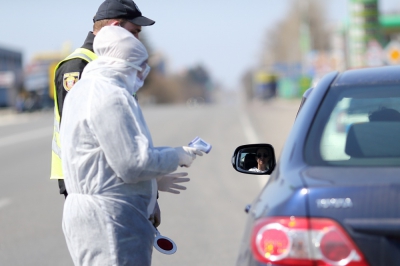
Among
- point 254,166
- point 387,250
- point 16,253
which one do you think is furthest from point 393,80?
point 16,253

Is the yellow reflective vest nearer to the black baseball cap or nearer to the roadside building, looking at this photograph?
the black baseball cap

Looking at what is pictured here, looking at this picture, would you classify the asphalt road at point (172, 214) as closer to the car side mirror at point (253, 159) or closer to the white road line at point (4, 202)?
the white road line at point (4, 202)

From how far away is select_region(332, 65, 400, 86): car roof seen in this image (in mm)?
3432

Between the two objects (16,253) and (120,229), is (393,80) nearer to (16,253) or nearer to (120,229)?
(120,229)

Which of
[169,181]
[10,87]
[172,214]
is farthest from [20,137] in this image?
[10,87]

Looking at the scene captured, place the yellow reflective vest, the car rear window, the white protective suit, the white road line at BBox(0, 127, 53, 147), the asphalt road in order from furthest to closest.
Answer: the white road line at BBox(0, 127, 53, 147) < the asphalt road < the yellow reflective vest < the white protective suit < the car rear window

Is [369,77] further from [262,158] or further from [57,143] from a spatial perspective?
[57,143]

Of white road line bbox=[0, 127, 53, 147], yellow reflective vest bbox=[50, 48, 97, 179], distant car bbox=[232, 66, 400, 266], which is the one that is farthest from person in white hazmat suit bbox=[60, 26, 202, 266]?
white road line bbox=[0, 127, 53, 147]

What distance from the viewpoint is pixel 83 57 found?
4.14m

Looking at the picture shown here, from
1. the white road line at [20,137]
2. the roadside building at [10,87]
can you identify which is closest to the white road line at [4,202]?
the white road line at [20,137]

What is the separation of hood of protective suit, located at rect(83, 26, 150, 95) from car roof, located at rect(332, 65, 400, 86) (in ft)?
2.79

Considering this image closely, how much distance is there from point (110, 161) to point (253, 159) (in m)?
0.88

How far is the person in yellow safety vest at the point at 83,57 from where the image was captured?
4.09 meters

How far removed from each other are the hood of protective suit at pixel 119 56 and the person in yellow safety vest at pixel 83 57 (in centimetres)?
69
